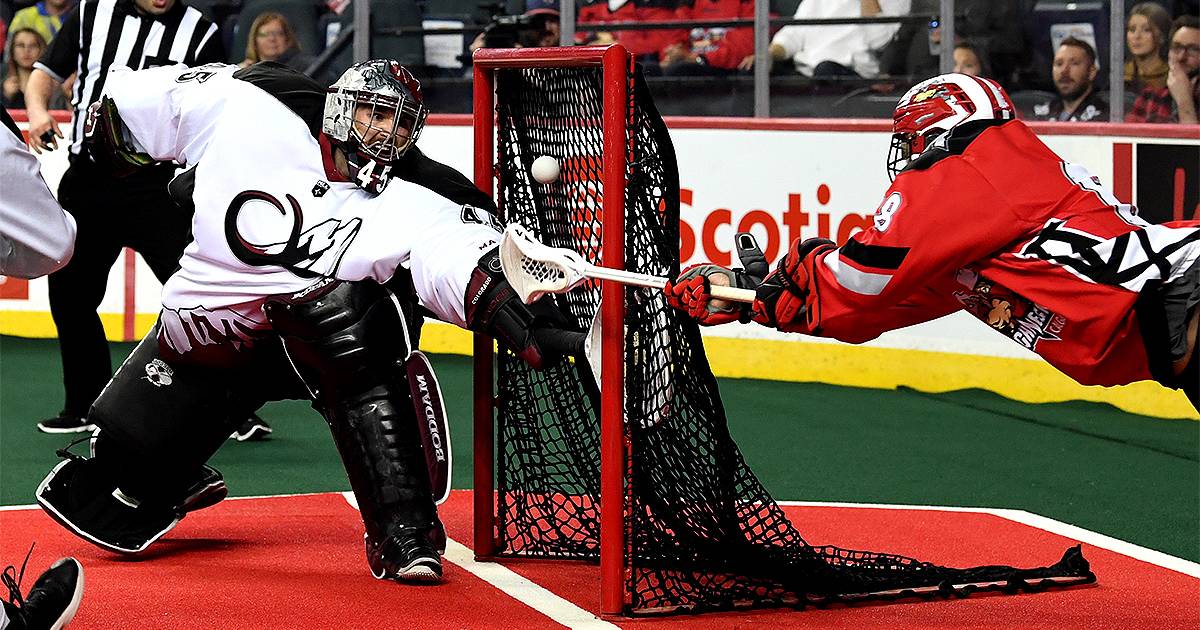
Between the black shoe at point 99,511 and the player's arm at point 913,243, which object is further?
the black shoe at point 99,511

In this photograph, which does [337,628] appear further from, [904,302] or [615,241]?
[904,302]

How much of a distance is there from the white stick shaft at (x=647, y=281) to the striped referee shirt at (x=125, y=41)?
8.87 feet

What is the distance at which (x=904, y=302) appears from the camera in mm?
3756

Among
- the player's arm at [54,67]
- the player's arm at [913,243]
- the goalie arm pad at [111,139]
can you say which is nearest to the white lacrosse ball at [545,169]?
the player's arm at [913,243]

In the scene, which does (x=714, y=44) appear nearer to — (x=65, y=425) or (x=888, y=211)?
(x=65, y=425)

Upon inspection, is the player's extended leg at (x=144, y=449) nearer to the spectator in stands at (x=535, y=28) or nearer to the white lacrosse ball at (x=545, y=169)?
the white lacrosse ball at (x=545, y=169)

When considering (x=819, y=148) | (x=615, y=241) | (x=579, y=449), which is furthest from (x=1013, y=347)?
(x=615, y=241)

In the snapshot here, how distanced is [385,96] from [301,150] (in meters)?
0.27

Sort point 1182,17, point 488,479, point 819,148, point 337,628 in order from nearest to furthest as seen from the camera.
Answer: point 337,628
point 488,479
point 1182,17
point 819,148

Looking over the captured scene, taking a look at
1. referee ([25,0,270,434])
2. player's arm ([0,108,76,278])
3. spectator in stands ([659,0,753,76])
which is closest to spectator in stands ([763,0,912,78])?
spectator in stands ([659,0,753,76])

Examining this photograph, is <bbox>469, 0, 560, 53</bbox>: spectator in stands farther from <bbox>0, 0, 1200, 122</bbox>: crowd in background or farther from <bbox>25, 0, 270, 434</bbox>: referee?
<bbox>25, 0, 270, 434</bbox>: referee

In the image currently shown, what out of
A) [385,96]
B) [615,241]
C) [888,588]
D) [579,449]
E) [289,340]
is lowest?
[888,588]

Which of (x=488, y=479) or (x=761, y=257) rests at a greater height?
(x=761, y=257)

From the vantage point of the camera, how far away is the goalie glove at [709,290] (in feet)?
12.2
